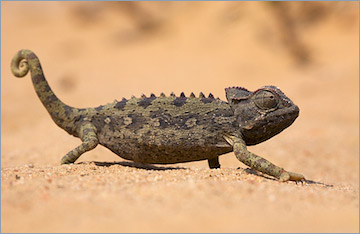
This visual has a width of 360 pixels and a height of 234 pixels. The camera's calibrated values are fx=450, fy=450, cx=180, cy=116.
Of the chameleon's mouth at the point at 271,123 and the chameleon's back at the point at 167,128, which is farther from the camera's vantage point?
the chameleon's back at the point at 167,128

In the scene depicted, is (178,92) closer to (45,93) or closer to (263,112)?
(45,93)

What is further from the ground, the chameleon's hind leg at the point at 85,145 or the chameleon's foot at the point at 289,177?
the chameleon's hind leg at the point at 85,145

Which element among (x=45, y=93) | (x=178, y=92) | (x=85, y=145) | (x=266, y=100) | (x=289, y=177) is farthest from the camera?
(x=178, y=92)

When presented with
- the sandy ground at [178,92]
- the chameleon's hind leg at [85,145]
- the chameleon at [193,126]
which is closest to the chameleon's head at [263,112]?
the chameleon at [193,126]

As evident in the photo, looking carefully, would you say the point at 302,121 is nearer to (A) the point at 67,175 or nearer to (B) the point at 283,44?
(A) the point at 67,175

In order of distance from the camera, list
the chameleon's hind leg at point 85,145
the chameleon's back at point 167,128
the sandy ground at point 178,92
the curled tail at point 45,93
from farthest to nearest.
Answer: the curled tail at point 45,93 < the chameleon's hind leg at point 85,145 < the chameleon's back at point 167,128 < the sandy ground at point 178,92

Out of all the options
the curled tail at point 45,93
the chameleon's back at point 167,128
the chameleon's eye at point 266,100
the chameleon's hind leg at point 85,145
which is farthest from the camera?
the curled tail at point 45,93

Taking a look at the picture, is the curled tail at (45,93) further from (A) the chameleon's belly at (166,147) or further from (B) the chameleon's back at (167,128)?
(A) the chameleon's belly at (166,147)

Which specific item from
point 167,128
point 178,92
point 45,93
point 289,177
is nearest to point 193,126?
point 167,128
